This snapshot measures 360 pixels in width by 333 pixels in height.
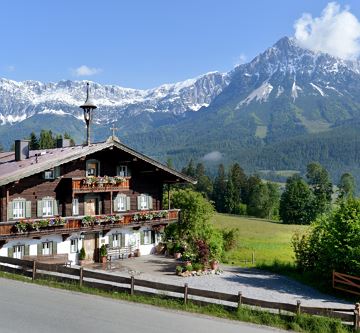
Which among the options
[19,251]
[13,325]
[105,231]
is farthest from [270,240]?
[13,325]

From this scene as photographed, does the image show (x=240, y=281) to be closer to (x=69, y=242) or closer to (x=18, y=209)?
(x=69, y=242)

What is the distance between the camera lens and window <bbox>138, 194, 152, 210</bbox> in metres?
37.9

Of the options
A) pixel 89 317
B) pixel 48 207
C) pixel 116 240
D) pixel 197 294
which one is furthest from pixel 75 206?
pixel 89 317

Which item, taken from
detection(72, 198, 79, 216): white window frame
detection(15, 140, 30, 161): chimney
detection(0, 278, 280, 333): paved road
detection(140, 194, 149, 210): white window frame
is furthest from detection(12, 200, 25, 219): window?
detection(0, 278, 280, 333): paved road

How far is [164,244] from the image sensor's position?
127 feet

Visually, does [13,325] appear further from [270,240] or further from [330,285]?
[270,240]

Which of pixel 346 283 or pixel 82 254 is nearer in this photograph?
pixel 346 283

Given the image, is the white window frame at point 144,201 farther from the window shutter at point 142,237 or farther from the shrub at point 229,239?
the shrub at point 229,239

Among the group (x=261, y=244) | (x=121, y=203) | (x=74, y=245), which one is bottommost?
(x=261, y=244)

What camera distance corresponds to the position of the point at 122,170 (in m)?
36.6

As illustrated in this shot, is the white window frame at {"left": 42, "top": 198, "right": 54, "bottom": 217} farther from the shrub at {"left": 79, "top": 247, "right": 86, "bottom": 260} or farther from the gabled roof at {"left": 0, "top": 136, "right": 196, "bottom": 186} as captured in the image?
the shrub at {"left": 79, "top": 247, "right": 86, "bottom": 260}

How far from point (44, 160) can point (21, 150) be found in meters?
3.09

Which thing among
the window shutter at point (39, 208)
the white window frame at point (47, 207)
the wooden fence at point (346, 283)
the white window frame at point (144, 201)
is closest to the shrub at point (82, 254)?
the white window frame at point (47, 207)

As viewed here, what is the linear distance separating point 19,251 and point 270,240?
42.3m
